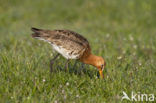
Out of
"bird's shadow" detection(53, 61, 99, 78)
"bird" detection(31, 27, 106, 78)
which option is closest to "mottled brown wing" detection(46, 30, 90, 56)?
"bird" detection(31, 27, 106, 78)

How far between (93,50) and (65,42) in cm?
253

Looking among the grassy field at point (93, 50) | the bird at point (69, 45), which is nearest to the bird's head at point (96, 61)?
the bird at point (69, 45)

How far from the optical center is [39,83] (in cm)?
553

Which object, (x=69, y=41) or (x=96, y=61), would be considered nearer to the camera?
(x=69, y=41)

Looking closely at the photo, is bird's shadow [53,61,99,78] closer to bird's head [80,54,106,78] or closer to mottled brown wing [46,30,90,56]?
bird's head [80,54,106,78]

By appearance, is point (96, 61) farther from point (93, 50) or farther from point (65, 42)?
point (93, 50)

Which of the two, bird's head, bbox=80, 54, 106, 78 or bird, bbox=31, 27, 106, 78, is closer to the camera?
bird, bbox=31, 27, 106, 78

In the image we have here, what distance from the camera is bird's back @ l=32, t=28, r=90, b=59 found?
627 centimetres

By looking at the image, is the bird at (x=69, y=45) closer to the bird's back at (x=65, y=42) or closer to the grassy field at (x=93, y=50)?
the bird's back at (x=65, y=42)

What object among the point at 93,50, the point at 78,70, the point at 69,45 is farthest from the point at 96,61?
the point at 93,50

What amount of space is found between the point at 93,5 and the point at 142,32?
2885 millimetres

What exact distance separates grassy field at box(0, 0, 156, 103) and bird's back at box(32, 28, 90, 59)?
390 millimetres

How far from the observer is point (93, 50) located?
28.6 feet

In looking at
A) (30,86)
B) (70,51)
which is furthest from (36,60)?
(30,86)
